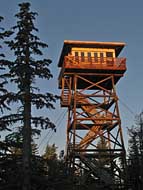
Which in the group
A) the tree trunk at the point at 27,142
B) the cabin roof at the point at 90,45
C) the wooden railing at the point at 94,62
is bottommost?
the tree trunk at the point at 27,142

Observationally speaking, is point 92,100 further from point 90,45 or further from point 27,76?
point 27,76

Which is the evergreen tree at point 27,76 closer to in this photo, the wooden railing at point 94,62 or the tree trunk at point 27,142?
the tree trunk at point 27,142

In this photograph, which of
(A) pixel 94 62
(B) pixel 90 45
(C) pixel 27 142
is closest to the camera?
(C) pixel 27 142

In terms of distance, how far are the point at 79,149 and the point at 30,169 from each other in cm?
1806

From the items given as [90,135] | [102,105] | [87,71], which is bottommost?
[90,135]

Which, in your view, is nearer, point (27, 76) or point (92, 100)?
point (27, 76)

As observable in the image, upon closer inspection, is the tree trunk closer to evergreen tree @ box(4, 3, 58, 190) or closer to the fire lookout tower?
evergreen tree @ box(4, 3, 58, 190)

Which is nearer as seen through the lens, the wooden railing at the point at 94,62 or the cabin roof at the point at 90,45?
the wooden railing at the point at 94,62

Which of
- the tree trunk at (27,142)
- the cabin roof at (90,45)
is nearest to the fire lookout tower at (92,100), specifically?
the cabin roof at (90,45)

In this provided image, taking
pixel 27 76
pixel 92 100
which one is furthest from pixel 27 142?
pixel 92 100

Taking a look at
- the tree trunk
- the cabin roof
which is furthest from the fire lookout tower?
the tree trunk

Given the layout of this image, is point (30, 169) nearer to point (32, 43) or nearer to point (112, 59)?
point (32, 43)

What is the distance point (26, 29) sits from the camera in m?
20.8

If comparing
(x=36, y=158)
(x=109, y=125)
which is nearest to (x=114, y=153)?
(x=109, y=125)
